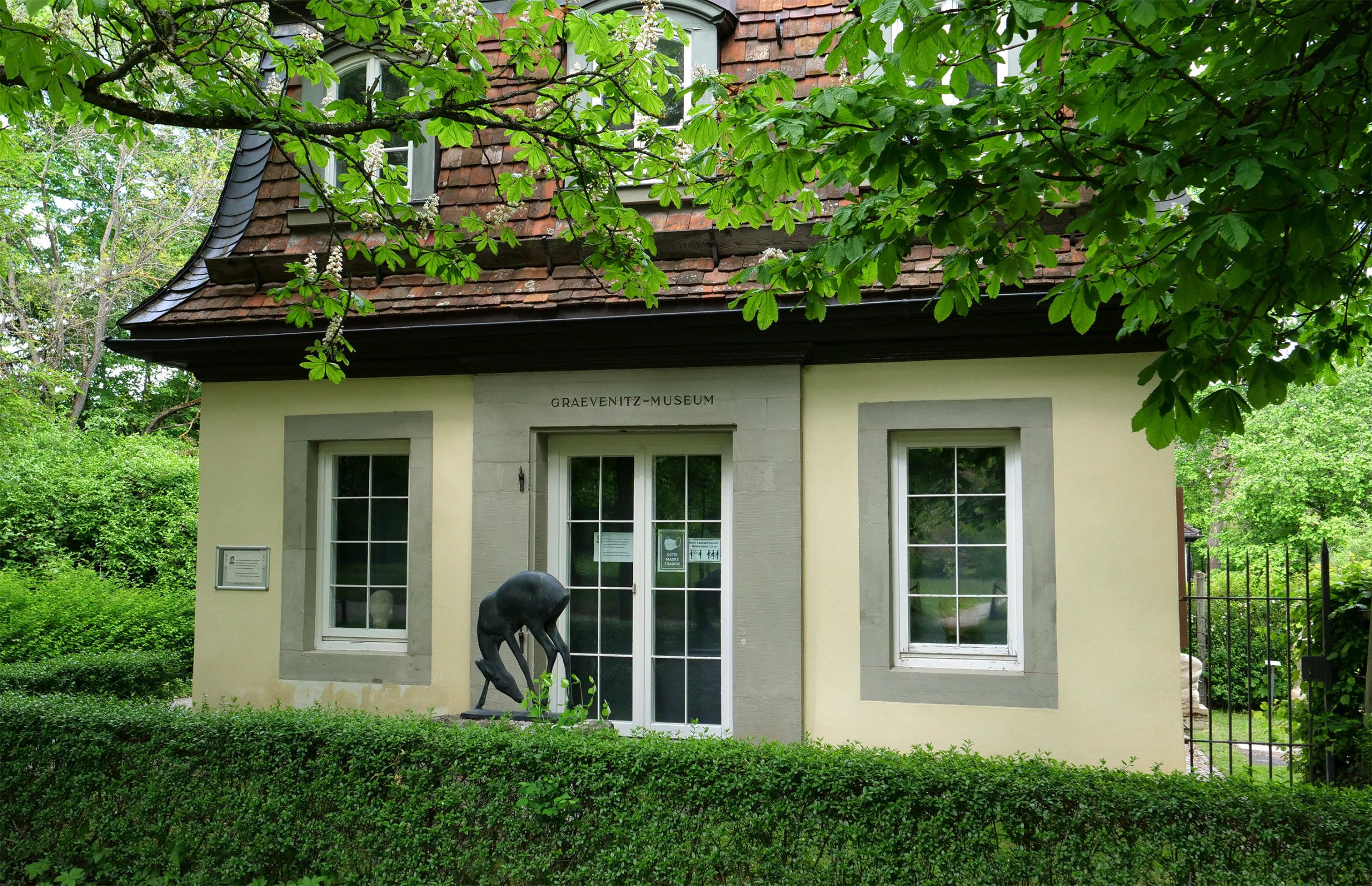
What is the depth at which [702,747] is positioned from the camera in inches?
173

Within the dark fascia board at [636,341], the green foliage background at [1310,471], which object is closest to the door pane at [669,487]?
the dark fascia board at [636,341]

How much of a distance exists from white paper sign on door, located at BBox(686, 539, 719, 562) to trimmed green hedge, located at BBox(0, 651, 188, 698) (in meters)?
4.24

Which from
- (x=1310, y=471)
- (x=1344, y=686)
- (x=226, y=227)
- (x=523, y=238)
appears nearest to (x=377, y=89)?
(x=226, y=227)

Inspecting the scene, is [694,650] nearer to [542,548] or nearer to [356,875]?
[542,548]

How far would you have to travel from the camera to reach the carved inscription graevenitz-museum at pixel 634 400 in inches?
277

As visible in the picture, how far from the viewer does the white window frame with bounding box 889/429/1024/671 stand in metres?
6.55

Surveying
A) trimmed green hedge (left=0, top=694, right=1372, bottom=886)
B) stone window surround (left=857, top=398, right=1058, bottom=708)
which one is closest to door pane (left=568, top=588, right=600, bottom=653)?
stone window surround (left=857, top=398, right=1058, bottom=708)

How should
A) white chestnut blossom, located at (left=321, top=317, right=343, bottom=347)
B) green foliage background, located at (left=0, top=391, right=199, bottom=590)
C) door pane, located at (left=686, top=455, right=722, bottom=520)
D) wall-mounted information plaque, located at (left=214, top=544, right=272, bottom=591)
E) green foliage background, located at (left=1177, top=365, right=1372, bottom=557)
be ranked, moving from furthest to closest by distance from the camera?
green foliage background, located at (left=1177, top=365, right=1372, bottom=557), green foliage background, located at (left=0, top=391, right=199, bottom=590), wall-mounted information plaque, located at (left=214, top=544, right=272, bottom=591), door pane, located at (left=686, top=455, right=722, bottom=520), white chestnut blossom, located at (left=321, top=317, right=343, bottom=347)

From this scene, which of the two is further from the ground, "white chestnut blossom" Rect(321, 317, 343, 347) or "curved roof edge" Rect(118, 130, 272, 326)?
"curved roof edge" Rect(118, 130, 272, 326)

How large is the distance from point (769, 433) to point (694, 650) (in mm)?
1802

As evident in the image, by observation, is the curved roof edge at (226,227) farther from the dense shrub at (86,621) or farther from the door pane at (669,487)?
the door pane at (669,487)

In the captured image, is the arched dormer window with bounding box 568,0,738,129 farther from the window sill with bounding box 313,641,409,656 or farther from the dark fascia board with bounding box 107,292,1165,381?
the window sill with bounding box 313,641,409,656

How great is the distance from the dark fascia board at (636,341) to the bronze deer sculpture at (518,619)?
6.80ft

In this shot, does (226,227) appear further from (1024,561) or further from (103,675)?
(1024,561)
